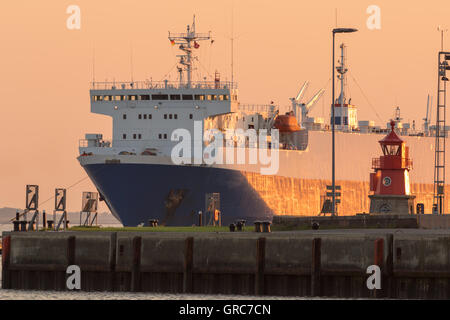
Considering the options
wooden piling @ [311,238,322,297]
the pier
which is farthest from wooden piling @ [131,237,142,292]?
wooden piling @ [311,238,322,297]

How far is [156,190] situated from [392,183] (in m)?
22.4

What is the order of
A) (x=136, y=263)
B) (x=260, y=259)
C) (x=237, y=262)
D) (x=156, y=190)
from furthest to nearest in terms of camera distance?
(x=156, y=190) < (x=136, y=263) < (x=237, y=262) < (x=260, y=259)

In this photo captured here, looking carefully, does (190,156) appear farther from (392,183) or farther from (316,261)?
(316,261)

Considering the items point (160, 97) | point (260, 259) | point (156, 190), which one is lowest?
point (260, 259)

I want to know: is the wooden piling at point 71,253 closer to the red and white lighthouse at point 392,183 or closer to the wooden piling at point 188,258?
the wooden piling at point 188,258

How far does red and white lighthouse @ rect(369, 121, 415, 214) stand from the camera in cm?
7325

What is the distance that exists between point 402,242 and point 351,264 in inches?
88.2

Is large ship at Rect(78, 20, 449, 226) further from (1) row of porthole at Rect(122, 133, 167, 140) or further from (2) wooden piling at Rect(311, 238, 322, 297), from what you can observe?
(2) wooden piling at Rect(311, 238, 322, 297)

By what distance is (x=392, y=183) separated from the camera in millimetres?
75062

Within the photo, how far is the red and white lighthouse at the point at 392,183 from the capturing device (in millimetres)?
73250

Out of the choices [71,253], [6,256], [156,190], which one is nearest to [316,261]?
[71,253]

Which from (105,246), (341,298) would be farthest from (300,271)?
(105,246)

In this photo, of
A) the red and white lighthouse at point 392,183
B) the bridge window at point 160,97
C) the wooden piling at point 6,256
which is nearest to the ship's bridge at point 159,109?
the bridge window at point 160,97
